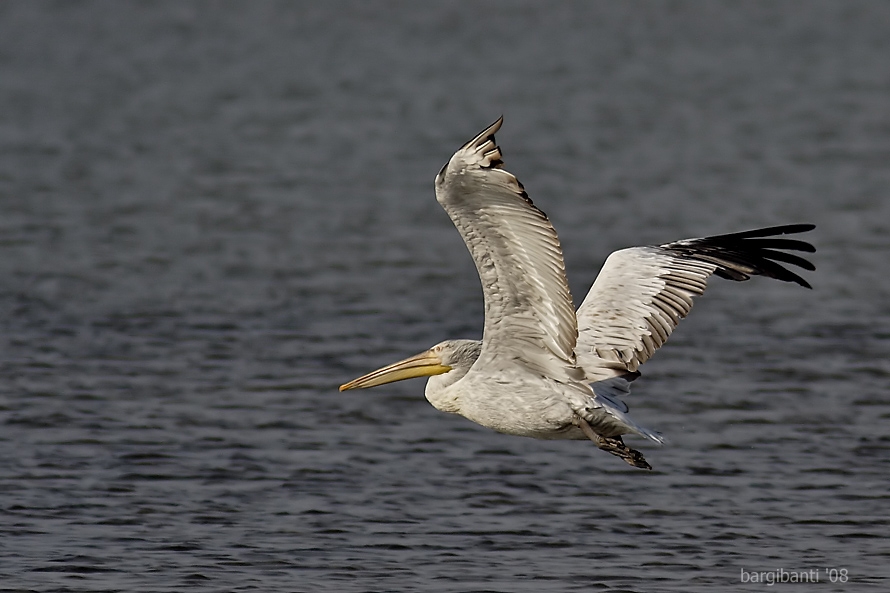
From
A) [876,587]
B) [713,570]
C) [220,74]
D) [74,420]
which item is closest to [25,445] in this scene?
[74,420]

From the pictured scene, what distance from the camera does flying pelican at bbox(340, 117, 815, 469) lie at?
7.31 m

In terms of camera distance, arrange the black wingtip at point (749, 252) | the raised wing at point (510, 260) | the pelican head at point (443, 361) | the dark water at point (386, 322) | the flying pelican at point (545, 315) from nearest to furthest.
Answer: the raised wing at point (510, 260) → the flying pelican at point (545, 315) → the pelican head at point (443, 361) → the black wingtip at point (749, 252) → the dark water at point (386, 322)

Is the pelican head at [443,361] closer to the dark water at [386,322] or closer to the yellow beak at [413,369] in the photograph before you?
the yellow beak at [413,369]

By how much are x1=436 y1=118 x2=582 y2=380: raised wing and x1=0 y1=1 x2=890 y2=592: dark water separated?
4.55 ft

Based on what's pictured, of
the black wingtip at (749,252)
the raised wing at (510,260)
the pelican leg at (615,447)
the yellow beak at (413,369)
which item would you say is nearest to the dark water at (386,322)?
the yellow beak at (413,369)

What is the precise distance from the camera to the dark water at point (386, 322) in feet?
30.7

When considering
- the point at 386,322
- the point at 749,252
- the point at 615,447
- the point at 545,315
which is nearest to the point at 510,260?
the point at 545,315

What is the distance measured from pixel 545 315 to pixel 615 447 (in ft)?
2.38

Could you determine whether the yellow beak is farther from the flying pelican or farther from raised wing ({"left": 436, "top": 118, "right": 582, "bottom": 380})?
raised wing ({"left": 436, "top": 118, "right": 582, "bottom": 380})

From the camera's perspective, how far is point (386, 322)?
44.4 feet

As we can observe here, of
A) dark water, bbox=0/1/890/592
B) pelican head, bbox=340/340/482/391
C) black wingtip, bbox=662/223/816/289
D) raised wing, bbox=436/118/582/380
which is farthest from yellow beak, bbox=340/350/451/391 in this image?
black wingtip, bbox=662/223/816/289

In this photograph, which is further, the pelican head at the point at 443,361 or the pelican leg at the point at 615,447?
the pelican head at the point at 443,361

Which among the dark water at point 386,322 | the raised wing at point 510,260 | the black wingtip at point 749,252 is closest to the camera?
the raised wing at point 510,260

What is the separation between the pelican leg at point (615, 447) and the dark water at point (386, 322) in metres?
1.09
